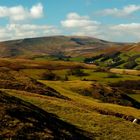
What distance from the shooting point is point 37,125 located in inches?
1203

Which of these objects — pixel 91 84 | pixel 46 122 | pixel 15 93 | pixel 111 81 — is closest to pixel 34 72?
pixel 111 81

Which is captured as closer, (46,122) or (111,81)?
(46,122)

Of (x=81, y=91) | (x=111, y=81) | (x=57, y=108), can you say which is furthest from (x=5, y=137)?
(x=111, y=81)

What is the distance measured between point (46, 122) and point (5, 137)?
246 inches

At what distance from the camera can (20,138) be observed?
27219 millimetres

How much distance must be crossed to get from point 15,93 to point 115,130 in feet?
45.5

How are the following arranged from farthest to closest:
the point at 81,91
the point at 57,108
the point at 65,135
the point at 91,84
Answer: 1. the point at 91,84
2. the point at 81,91
3. the point at 57,108
4. the point at 65,135

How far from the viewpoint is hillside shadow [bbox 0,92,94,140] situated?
1129 inches

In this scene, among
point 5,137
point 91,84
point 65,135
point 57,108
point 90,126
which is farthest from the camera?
point 91,84

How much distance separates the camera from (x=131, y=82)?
7057 inches

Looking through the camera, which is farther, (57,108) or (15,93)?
(15,93)

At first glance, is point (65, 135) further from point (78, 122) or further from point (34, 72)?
point (34, 72)

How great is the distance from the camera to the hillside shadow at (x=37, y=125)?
28.7 metres

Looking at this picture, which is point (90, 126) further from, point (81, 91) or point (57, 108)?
point (81, 91)
